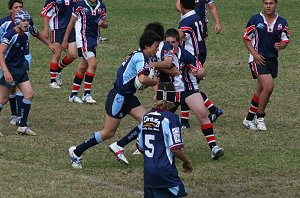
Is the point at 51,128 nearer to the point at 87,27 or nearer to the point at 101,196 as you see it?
the point at 87,27

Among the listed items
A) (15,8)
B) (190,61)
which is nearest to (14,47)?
(15,8)

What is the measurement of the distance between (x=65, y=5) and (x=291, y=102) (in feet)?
18.8

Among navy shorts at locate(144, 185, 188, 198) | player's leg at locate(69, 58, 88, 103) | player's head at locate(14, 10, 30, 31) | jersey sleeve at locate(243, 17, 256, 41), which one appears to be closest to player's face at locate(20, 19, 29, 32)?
player's head at locate(14, 10, 30, 31)

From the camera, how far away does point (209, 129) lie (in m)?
14.0

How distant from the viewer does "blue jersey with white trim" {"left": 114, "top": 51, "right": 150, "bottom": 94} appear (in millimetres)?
12773

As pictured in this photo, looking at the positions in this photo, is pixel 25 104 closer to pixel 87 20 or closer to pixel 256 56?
pixel 87 20

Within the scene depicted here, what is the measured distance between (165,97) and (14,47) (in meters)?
5.42

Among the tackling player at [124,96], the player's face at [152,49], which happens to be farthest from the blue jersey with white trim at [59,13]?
the player's face at [152,49]

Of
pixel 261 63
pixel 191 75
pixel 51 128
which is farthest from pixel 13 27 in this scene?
pixel 261 63

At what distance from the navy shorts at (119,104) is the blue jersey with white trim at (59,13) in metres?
7.38

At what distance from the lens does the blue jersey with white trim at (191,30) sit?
15211 mm

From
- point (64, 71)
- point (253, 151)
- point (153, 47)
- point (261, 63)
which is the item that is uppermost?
point (153, 47)

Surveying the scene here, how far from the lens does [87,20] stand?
18.4m

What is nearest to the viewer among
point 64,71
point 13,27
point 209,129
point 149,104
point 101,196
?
point 101,196
